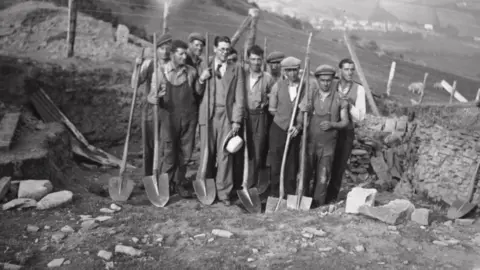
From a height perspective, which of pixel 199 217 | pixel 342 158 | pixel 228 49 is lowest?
pixel 199 217

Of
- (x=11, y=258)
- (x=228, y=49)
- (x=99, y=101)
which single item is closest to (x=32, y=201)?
(x=11, y=258)

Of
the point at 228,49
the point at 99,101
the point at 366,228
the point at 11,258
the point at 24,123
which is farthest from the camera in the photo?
the point at 99,101

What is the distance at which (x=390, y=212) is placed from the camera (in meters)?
4.79

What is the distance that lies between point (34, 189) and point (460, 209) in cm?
513

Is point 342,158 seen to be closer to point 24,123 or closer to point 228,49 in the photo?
point 228,49

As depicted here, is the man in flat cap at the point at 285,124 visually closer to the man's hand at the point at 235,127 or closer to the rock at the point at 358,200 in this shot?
the man's hand at the point at 235,127

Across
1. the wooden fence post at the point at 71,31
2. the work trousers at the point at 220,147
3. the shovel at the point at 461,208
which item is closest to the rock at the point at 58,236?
the work trousers at the point at 220,147

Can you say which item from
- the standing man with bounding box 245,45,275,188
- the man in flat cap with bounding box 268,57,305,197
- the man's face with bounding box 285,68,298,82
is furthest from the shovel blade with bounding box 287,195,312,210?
the man's face with bounding box 285,68,298,82

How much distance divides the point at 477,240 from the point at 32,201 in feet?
15.3

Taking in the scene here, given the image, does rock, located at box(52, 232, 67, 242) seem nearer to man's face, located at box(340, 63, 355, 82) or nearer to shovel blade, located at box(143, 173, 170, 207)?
shovel blade, located at box(143, 173, 170, 207)

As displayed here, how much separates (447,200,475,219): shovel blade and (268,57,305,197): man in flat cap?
1.98 m

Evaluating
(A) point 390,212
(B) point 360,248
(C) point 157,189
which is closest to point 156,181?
(C) point 157,189

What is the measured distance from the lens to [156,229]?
4543 mm

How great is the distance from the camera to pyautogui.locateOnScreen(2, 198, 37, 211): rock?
466 cm
